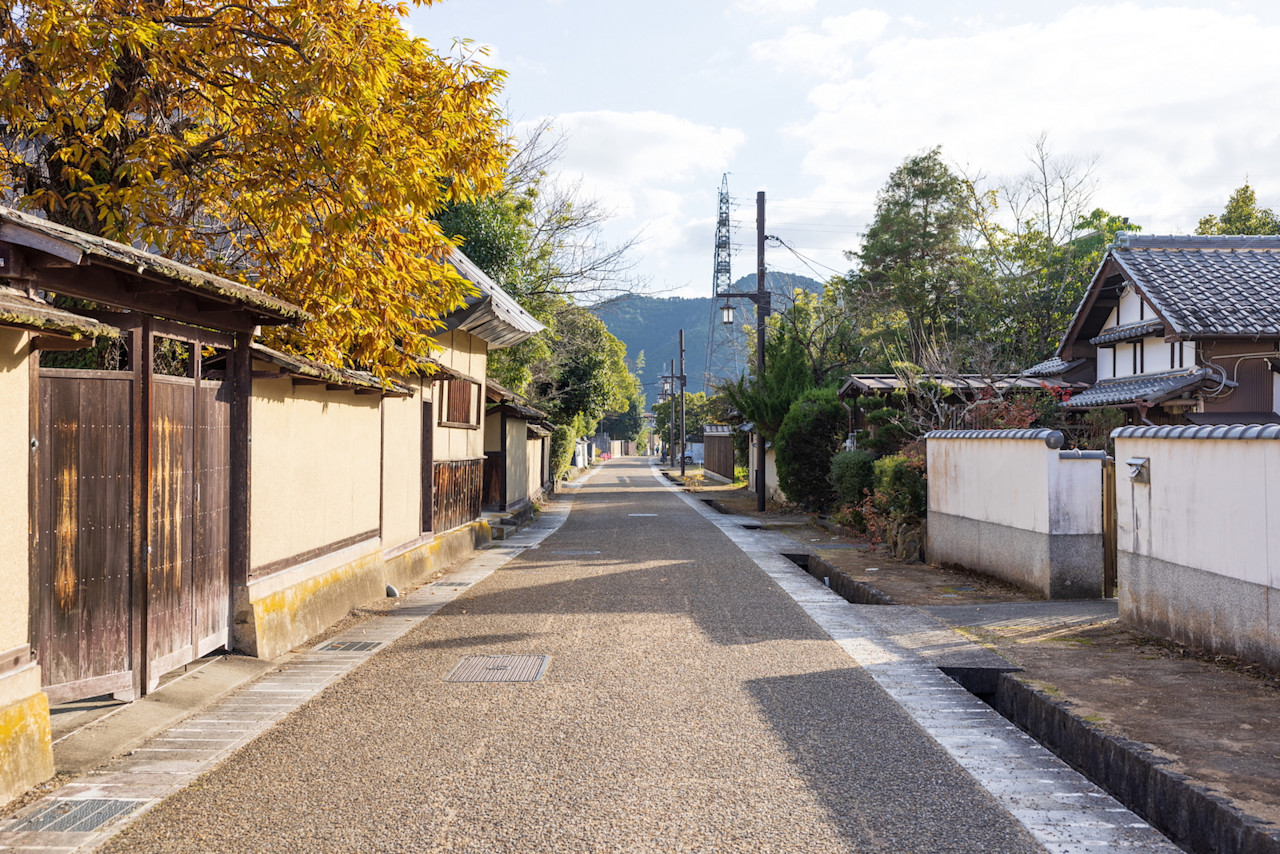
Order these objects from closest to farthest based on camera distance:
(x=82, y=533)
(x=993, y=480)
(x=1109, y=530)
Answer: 1. (x=82, y=533)
2. (x=1109, y=530)
3. (x=993, y=480)

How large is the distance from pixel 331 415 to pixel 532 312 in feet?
57.0

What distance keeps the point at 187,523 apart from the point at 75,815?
277 centimetres

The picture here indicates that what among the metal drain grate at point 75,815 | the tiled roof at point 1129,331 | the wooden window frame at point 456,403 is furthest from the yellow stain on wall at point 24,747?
the tiled roof at point 1129,331

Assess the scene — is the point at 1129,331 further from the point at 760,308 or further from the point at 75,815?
the point at 75,815

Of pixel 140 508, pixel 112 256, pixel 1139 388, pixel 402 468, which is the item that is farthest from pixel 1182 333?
pixel 112 256

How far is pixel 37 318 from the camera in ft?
14.6

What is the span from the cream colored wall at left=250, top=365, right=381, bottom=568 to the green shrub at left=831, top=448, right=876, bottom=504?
32.2 ft

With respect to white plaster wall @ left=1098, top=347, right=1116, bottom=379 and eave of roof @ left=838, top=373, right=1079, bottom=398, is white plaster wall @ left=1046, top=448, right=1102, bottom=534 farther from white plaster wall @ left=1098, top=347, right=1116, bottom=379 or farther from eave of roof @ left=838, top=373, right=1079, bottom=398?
white plaster wall @ left=1098, top=347, right=1116, bottom=379

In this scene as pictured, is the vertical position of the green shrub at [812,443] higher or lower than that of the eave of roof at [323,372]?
lower

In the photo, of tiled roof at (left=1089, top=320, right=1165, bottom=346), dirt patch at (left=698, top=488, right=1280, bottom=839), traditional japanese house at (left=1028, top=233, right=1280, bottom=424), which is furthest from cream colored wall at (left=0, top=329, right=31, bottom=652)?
tiled roof at (left=1089, top=320, right=1165, bottom=346)

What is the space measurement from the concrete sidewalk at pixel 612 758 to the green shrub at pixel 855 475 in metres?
9.14

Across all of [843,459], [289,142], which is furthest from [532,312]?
[289,142]

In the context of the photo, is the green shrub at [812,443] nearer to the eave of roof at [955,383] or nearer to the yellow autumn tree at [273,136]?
the eave of roof at [955,383]

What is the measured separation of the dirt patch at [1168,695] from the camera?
4883 mm
